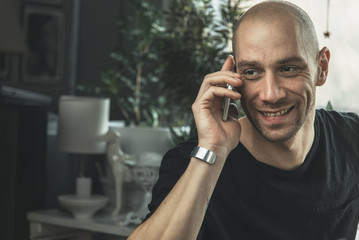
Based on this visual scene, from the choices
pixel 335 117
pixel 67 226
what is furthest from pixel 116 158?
pixel 335 117

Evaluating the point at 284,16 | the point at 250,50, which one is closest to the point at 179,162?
the point at 250,50

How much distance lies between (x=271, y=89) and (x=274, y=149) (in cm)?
24

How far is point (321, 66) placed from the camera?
177cm

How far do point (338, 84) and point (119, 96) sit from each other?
1.31 meters

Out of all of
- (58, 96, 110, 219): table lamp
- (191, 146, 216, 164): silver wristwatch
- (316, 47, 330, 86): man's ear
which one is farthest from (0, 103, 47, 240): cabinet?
(316, 47, 330, 86): man's ear

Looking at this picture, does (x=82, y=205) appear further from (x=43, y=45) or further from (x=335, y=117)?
(x=335, y=117)

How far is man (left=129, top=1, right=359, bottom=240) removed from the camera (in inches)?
61.0

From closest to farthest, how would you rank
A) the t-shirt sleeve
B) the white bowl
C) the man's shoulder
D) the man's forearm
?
the man's forearm
the t-shirt sleeve
the man's shoulder
the white bowl

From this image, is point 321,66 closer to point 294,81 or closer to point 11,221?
point 294,81

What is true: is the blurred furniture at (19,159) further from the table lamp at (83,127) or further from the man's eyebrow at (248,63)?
the man's eyebrow at (248,63)

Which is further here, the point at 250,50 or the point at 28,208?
the point at 28,208

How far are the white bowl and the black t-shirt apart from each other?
1.38 metres

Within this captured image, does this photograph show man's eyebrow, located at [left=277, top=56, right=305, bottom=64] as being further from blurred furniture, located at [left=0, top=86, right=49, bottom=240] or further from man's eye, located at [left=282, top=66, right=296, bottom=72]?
blurred furniture, located at [left=0, top=86, right=49, bottom=240]

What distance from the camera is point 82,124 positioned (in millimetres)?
3035
